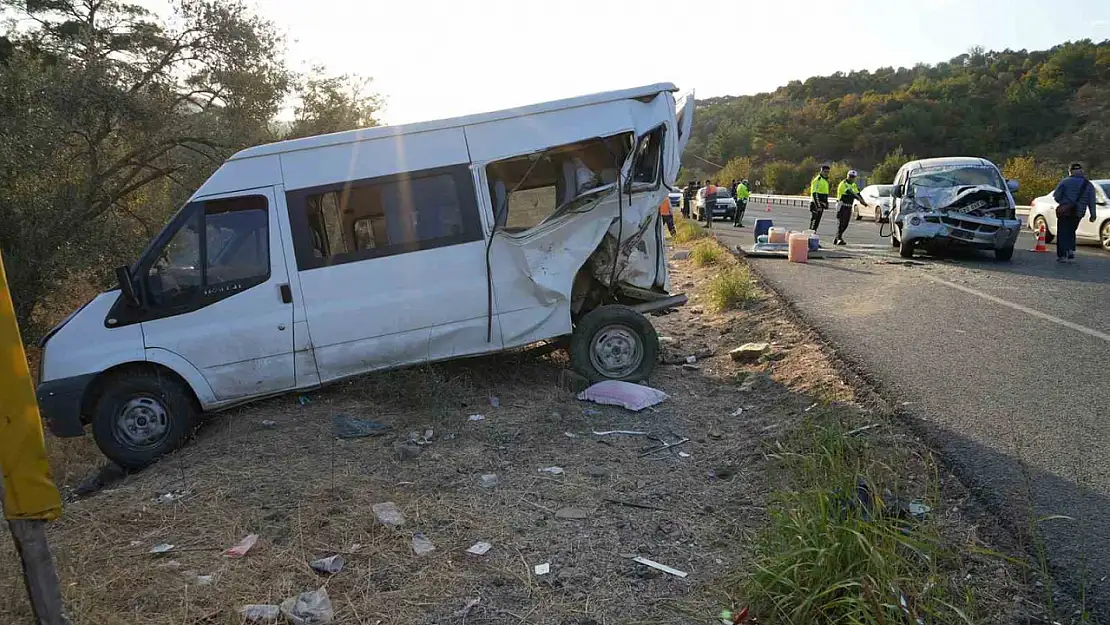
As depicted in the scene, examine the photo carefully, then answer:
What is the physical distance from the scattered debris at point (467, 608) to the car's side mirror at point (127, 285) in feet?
12.7

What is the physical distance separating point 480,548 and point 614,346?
3.07m

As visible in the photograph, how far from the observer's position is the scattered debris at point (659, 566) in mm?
3328

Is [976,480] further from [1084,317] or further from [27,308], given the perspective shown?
[27,308]

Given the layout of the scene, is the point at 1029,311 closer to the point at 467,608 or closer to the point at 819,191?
the point at 467,608

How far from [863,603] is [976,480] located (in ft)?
5.64

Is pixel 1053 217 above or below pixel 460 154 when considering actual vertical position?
below

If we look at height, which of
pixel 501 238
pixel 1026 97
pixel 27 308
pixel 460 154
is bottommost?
pixel 27 308

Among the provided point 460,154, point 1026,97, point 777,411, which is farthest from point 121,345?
point 1026,97

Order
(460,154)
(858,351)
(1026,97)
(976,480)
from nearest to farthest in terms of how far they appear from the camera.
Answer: (976,480) → (460,154) → (858,351) → (1026,97)

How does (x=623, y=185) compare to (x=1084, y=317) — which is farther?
(x=1084, y=317)

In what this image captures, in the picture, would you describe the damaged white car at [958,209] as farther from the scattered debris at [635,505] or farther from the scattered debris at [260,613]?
the scattered debris at [260,613]

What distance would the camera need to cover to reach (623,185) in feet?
20.3

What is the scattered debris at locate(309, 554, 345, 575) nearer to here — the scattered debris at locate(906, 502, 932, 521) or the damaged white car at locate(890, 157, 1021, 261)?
the scattered debris at locate(906, 502, 932, 521)

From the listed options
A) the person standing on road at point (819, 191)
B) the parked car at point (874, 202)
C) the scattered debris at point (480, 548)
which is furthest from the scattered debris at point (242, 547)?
the parked car at point (874, 202)
